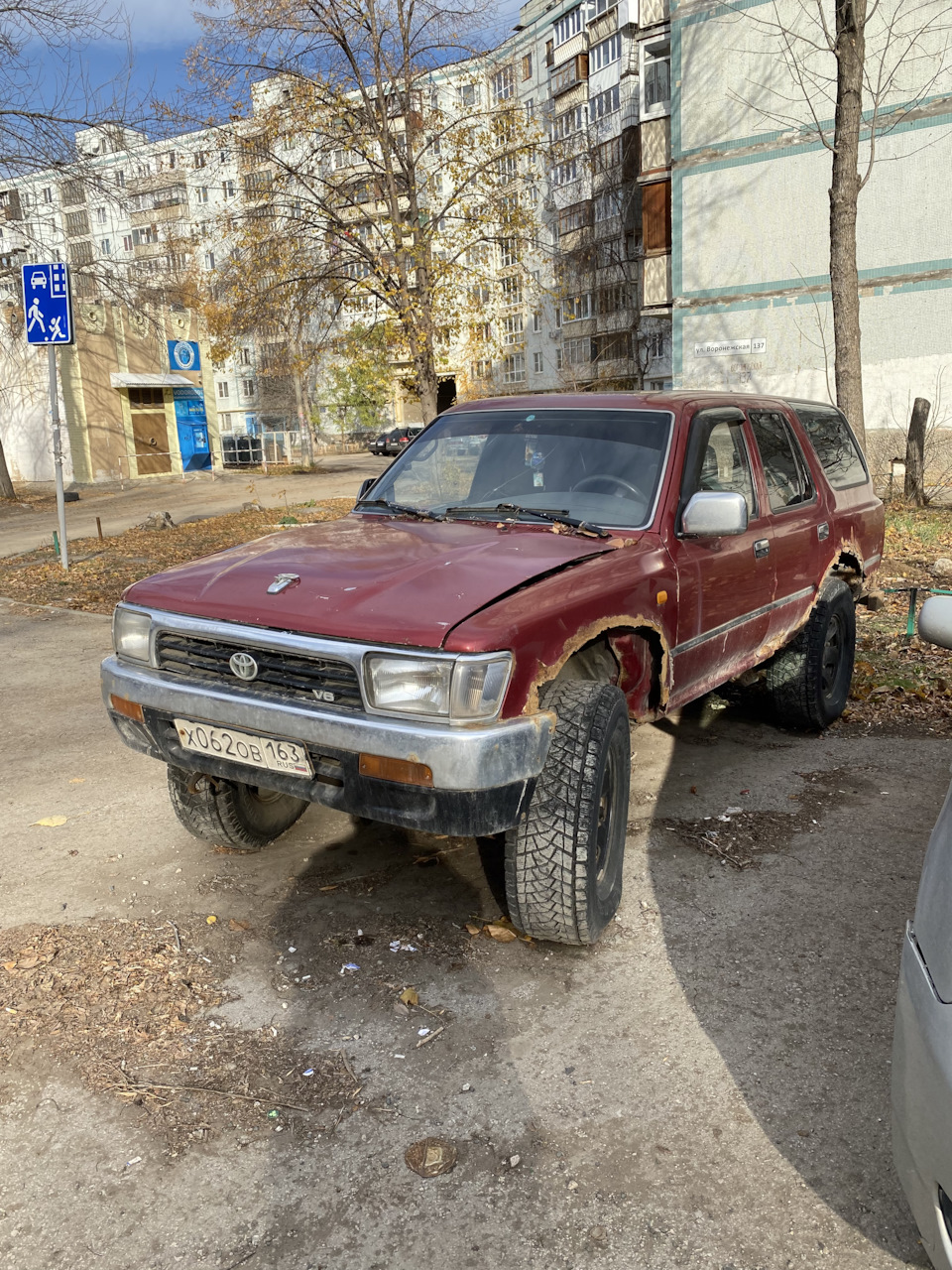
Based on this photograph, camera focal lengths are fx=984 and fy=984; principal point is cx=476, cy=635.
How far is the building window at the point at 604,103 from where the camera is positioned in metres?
39.8

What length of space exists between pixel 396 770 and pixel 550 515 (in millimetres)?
1485

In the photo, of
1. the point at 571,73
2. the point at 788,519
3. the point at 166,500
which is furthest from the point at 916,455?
the point at 571,73

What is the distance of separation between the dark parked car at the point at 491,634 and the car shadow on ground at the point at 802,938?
1.67 ft

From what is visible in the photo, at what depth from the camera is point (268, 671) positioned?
3279 mm

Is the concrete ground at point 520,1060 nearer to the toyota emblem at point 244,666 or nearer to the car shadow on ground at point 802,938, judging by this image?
the car shadow on ground at point 802,938

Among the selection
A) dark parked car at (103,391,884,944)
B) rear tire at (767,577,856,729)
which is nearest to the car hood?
dark parked car at (103,391,884,944)

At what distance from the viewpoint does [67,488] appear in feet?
92.8

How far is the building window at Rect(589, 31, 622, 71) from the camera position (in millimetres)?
39969

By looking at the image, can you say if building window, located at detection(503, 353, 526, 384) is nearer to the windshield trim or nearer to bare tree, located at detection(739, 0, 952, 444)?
bare tree, located at detection(739, 0, 952, 444)

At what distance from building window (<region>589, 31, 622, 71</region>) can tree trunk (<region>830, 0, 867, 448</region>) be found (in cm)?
3247

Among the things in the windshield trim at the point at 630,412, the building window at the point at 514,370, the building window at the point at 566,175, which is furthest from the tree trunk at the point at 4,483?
the building window at the point at 514,370

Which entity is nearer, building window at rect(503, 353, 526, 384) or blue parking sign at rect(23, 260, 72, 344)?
blue parking sign at rect(23, 260, 72, 344)

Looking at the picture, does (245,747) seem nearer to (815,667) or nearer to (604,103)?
(815,667)

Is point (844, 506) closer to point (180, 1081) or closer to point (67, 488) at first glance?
point (180, 1081)
